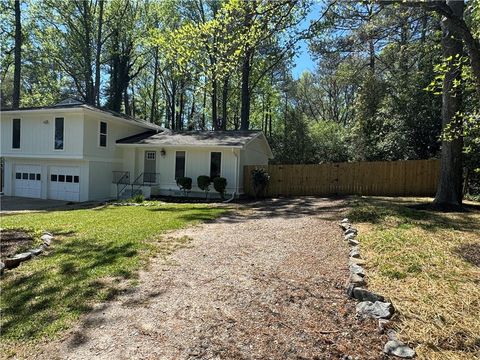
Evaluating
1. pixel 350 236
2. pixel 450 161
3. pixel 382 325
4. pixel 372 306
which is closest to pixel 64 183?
pixel 350 236

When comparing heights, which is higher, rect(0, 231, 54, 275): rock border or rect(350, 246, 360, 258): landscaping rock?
rect(350, 246, 360, 258): landscaping rock

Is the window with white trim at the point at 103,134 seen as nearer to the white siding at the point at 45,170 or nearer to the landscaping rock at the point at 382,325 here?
the white siding at the point at 45,170

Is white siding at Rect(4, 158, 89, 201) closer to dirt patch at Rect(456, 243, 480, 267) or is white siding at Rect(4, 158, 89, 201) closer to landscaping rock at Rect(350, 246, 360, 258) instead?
landscaping rock at Rect(350, 246, 360, 258)

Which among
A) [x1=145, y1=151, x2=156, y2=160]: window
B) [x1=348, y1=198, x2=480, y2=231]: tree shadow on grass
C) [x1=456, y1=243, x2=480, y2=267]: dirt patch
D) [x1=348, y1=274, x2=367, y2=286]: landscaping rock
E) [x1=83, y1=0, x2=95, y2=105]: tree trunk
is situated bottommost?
[x1=348, y1=274, x2=367, y2=286]: landscaping rock

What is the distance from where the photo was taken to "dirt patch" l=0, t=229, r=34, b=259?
18.3ft

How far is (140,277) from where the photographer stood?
451 centimetres

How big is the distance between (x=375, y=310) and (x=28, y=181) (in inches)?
786

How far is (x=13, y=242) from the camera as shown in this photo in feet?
20.2

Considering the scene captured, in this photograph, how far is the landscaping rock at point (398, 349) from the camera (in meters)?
2.79

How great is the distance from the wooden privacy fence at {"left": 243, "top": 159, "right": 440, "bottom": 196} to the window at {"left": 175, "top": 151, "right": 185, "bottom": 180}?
334 centimetres

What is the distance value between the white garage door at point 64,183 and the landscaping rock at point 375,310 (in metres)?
16.6

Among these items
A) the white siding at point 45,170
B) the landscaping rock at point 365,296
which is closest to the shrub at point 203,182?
the white siding at point 45,170

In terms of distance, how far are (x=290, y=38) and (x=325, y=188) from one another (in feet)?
22.9

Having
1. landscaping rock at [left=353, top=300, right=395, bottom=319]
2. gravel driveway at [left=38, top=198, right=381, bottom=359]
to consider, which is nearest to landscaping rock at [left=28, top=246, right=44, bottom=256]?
gravel driveway at [left=38, top=198, right=381, bottom=359]
